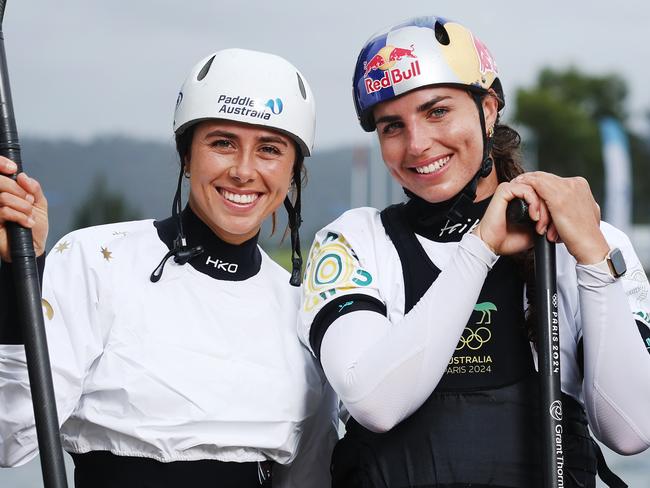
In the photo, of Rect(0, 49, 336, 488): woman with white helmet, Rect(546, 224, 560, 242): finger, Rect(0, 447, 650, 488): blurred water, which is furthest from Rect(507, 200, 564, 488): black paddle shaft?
Rect(0, 447, 650, 488): blurred water

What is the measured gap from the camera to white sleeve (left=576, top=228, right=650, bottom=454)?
260 cm

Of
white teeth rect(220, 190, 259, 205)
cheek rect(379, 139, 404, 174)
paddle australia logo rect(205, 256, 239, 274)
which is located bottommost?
paddle australia logo rect(205, 256, 239, 274)

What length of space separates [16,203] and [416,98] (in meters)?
1.20

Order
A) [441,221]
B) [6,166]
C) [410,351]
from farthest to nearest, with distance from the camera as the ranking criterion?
1. [441,221]
2. [410,351]
3. [6,166]

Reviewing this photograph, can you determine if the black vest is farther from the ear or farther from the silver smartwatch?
the ear

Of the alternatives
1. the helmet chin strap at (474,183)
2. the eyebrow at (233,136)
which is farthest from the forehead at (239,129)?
the helmet chin strap at (474,183)

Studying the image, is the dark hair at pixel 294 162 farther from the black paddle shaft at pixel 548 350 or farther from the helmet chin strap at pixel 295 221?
the black paddle shaft at pixel 548 350

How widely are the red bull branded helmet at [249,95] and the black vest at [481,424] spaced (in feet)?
2.29

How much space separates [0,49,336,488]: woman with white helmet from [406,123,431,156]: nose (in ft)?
1.64

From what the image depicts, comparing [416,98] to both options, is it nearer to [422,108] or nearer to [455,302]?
[422,108]

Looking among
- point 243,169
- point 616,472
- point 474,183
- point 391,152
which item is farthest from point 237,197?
point 616,472

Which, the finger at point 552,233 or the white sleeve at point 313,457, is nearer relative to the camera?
the finger at point 552,233

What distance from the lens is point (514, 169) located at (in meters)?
3.15

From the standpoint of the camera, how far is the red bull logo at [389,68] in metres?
2.94
